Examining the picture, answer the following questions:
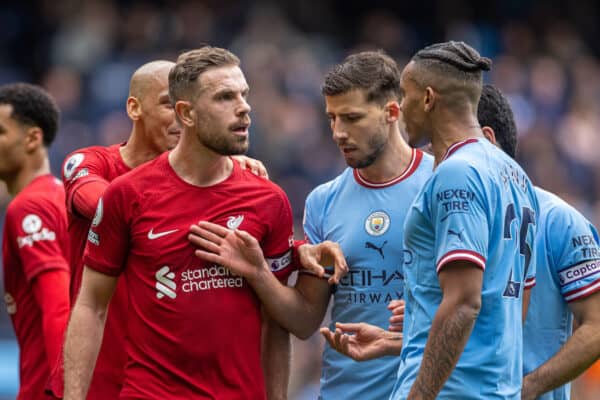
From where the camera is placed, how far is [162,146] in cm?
657

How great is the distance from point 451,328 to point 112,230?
72.0 inches

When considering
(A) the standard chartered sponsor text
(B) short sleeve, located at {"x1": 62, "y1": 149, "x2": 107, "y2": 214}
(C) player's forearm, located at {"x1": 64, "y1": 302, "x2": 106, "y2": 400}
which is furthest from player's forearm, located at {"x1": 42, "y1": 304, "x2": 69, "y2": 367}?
(A) the standard chartered sponsor text

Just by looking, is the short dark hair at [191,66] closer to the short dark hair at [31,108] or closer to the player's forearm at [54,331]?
the player's forearm at [54,331]

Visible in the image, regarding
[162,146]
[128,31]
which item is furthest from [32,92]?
[128,31]

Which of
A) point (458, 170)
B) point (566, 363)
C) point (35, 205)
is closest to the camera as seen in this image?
point (458, 170)

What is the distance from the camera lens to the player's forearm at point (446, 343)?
4754 mm

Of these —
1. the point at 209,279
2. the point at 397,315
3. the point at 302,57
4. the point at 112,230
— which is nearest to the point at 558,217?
the point at 397,315

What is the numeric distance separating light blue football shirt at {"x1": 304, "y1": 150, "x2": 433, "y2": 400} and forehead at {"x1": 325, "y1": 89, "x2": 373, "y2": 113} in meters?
0.43

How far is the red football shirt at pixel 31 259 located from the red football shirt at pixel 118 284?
1.27 feet

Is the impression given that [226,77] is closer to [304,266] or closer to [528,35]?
[304,266]

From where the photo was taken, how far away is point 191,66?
5.82 m

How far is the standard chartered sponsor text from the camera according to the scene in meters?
5.62

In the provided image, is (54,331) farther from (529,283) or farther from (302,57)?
(302,57)

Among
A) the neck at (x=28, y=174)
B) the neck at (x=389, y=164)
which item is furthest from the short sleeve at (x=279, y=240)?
the neck at (x=28, y=174)
